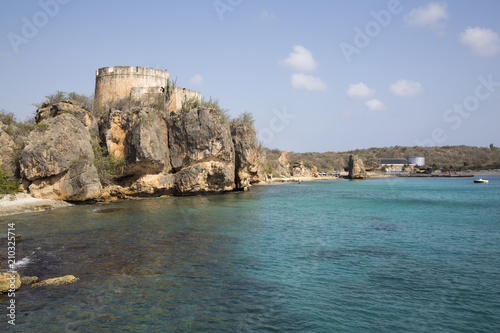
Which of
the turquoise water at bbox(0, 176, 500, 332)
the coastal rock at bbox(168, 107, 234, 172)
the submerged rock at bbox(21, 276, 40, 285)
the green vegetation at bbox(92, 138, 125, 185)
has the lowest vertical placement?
the turquoise water at bbox(0, 176, 500, 332)

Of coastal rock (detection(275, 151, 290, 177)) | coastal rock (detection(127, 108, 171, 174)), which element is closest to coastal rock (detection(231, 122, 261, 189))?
coastal rock (detection(127, 108, 171, 174))

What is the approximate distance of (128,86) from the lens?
3556 centimetres

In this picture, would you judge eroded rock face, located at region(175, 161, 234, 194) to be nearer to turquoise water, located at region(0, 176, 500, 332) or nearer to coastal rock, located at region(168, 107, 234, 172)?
coastal rock, located at region(168, 107, 234, 172)

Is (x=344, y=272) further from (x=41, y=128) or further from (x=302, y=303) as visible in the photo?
(x=41, y=128)

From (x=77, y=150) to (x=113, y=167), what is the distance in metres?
4.49

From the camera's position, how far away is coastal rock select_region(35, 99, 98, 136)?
27719 mm

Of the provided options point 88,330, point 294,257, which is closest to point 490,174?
point 294,257

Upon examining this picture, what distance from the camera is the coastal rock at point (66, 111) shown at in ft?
90.9

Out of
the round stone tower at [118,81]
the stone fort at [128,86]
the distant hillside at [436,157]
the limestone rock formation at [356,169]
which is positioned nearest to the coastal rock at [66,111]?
the stone fort at [128,86]

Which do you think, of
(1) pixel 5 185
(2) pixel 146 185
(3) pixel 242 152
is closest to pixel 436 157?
(3) pixel 242 152

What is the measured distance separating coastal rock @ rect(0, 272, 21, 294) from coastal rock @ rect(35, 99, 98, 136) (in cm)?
2155

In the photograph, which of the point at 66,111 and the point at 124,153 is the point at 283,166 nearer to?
the point at 124,153

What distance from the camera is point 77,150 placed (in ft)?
86.1

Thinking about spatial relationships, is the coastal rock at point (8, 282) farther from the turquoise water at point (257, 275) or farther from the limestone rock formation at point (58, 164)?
the limestone rock formation at point (58, 164)
